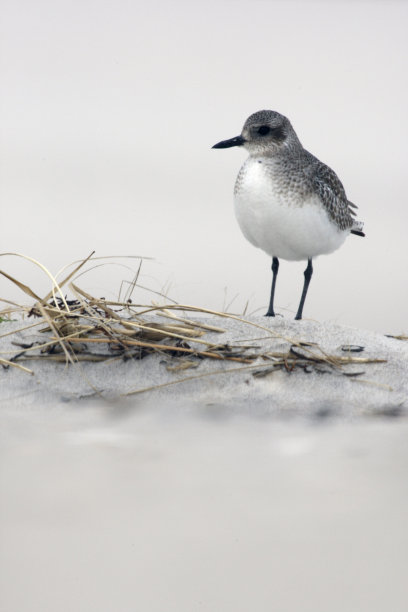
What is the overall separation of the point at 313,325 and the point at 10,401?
5.07 feet

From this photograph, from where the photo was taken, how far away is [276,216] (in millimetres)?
4180

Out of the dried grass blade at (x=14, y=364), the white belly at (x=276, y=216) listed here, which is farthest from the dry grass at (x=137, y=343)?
the white belly at (x=276, y=216)

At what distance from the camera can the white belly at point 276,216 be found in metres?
4.19

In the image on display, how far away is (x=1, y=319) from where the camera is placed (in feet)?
13.5

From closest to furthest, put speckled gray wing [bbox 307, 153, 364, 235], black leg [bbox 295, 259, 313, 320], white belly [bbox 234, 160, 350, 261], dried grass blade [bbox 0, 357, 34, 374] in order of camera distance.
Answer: dried grass blade [bbox 0, 357, 34, 374], white belly [bbox 234, 160, 350, 261], speckled gray wing [bbox 307, 153, 364, 235], black leg [bbox 295, 259, 313, 320]

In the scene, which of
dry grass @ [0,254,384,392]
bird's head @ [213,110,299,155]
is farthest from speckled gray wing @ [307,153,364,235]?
dry grass @ [0,254,384,392]

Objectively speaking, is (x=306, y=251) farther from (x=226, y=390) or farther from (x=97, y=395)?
(x=97, y=395)

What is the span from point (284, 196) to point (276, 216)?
0.42 ft

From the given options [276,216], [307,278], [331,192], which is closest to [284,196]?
[276,216]

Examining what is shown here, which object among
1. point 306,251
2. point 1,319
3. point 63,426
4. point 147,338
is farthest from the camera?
point 306,251

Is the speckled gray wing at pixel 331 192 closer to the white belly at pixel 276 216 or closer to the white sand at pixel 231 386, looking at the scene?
the white belly at pixel 276 216

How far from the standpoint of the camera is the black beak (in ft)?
14.8

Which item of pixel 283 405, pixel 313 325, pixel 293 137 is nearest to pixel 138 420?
pixel 283 405

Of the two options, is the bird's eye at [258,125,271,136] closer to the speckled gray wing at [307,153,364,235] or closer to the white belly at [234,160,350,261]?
the white belly at [234,160,350,261]
